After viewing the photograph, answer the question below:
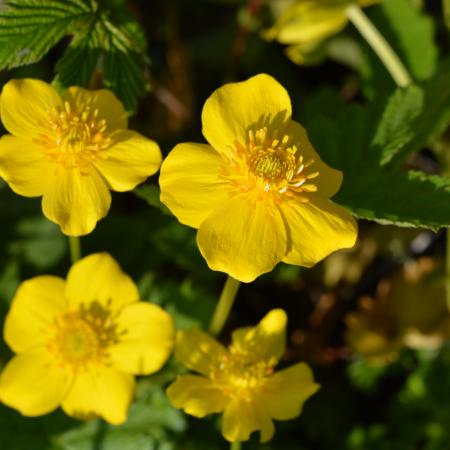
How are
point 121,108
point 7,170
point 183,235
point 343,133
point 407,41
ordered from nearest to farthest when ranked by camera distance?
point 7,170
point 121,108
point 343,133
point 183,235
point 407,41

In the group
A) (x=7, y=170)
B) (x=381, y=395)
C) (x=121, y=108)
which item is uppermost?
(x=121, y=108)

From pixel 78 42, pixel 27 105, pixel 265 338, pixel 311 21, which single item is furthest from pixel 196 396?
pixel 311 21

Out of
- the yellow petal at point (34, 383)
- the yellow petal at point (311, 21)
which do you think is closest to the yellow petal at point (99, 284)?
the yellow petal at point (34, 383)

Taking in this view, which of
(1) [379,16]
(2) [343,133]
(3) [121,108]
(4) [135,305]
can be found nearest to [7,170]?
(3) [121,108]

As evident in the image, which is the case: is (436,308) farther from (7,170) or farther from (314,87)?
(7,170)

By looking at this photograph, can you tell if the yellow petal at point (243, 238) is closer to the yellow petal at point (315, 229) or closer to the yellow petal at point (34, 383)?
the yellow petal at point (315, 229)

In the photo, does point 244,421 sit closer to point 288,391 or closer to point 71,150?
point 288,391
